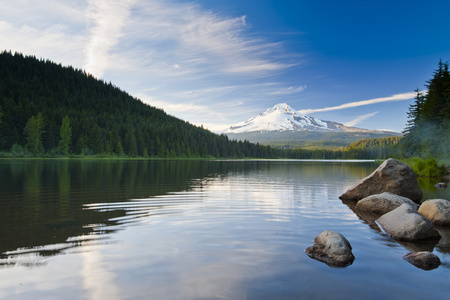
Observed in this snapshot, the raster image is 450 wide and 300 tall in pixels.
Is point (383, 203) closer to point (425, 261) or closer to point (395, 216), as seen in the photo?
point (395, 216)

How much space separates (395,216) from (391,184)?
9843 millimetres

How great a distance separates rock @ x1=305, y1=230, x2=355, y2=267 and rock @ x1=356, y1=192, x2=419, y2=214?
9.65 m

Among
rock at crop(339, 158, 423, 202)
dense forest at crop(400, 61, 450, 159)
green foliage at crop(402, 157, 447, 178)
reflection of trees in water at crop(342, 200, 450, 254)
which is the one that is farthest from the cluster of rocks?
dense forest at crop(400, 61, 450, 159)

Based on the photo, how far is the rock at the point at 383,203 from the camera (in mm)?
17734

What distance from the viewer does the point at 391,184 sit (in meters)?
22.5

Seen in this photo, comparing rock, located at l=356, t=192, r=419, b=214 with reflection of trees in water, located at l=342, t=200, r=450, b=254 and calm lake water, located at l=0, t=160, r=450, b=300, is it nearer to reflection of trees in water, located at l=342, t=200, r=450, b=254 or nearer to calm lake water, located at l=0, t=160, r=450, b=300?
calm lake water, located at l=0, t=160, r=450, b=300

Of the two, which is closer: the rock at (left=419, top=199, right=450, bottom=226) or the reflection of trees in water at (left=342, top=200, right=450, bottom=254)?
the reflection of trees in water at (left=342, top=200, right=450, bottom=254)

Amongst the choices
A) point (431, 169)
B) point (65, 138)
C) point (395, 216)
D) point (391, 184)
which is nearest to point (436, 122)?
point (431, 169)

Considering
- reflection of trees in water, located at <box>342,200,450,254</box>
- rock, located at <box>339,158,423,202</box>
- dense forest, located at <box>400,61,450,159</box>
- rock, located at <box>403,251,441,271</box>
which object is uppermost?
dense forest, located at <box>400,61,450,159</box>

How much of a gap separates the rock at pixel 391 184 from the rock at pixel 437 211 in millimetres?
6368

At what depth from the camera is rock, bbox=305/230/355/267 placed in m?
9.07

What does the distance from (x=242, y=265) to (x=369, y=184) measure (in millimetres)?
17895

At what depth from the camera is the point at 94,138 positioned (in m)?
141

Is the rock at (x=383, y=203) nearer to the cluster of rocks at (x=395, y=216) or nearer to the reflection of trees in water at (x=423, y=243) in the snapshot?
the cluster of rocks at (x=395, y=216)
